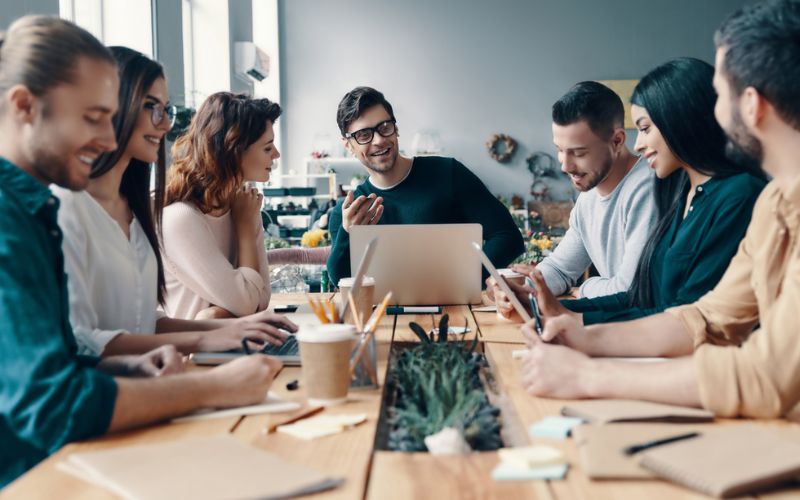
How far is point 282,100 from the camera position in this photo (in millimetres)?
9477

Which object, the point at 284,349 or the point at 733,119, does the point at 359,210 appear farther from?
the point at 733,119

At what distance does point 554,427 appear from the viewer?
110cm

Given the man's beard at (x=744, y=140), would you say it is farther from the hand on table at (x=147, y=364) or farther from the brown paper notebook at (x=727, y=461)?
the hand on table at (x=147, y=364)

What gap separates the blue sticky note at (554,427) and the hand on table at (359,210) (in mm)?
1541

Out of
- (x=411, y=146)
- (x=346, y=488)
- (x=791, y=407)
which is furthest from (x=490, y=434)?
(x=411, y=146)

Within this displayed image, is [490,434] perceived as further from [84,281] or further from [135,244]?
[135,244]

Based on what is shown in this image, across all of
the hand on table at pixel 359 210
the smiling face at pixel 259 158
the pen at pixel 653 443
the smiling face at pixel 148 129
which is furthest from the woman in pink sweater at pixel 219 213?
the pen at pixel 653 443

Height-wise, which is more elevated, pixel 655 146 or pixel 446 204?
pixel 655 146

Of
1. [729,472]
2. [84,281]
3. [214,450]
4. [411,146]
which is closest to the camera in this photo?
[729,472]

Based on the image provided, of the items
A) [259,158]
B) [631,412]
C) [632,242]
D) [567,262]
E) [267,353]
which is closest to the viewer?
[631,412]

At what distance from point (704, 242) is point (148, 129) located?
127 cm

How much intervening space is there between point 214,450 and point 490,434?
392mm

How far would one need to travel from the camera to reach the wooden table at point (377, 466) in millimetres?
893

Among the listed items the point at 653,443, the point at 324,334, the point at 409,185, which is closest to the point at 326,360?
the point at 324,334
